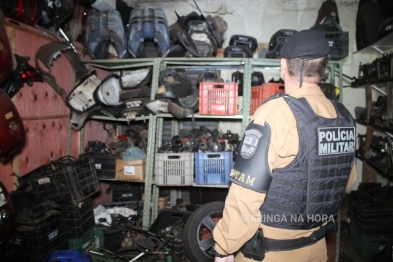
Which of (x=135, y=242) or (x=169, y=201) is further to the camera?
(x=169, y=201)

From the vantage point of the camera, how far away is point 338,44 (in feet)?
9.50

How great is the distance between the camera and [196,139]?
10.4 ft

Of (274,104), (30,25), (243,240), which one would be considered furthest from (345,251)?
(30,25)

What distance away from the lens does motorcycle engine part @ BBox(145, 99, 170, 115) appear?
285cm

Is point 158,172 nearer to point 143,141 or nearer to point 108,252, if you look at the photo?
point 143,141

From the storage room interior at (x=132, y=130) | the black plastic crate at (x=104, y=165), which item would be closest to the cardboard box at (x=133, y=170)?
the storage room interior at (x=132, y=130)

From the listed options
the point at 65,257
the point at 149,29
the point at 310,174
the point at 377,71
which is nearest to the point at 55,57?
the point at 149,29

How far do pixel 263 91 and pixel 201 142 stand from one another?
1.01 metres

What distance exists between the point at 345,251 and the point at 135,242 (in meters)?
2.91

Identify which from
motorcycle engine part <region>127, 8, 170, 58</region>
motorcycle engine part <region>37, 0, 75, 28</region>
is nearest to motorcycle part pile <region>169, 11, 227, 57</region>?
motorcycle engine part <region>127, 8, 170, 58</region>

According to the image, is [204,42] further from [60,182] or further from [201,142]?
[60,182]

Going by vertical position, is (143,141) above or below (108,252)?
above

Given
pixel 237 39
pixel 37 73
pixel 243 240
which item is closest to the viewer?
pixel 243 240

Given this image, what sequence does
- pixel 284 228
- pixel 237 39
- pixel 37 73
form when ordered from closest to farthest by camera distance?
pixel 284 228 < pixel 37 73 < pixel 237 39
